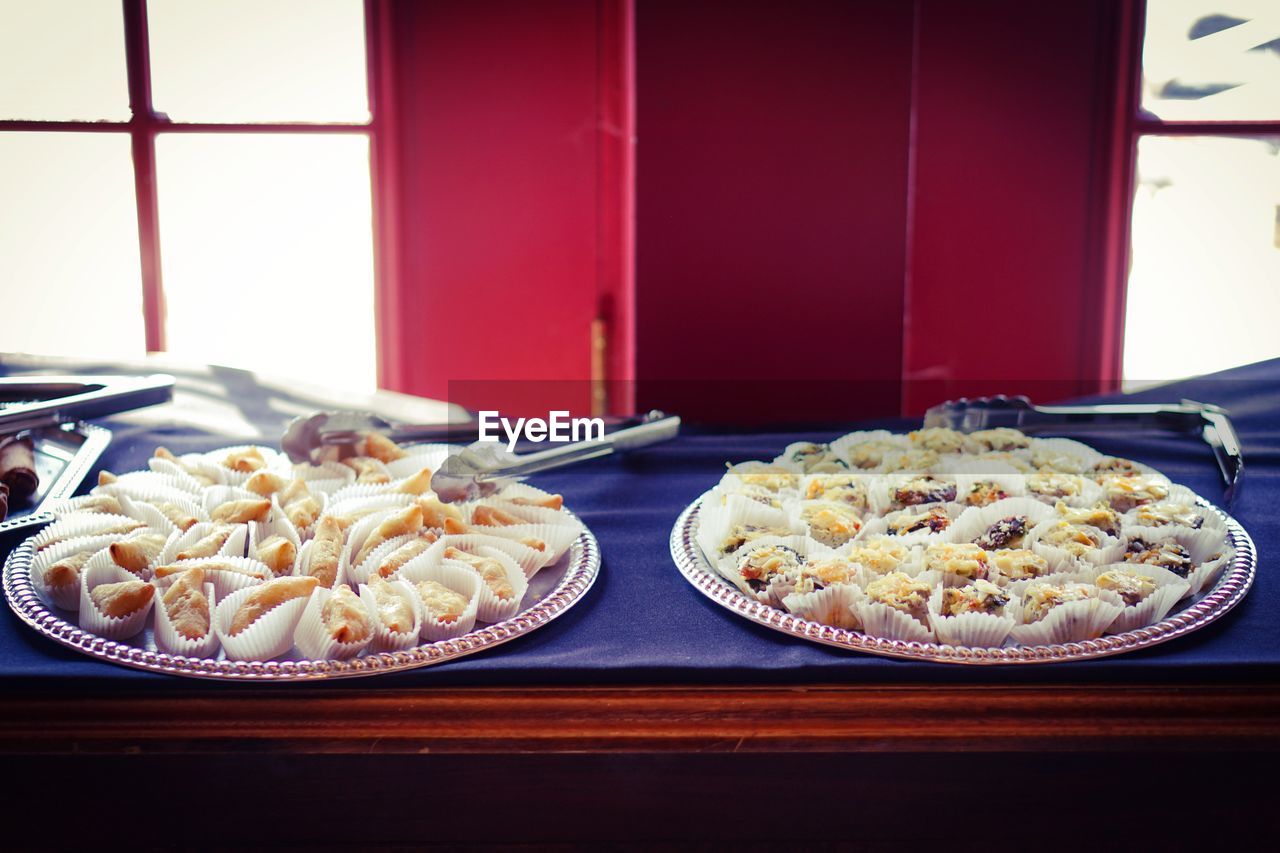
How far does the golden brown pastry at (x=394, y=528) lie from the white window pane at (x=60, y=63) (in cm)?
225

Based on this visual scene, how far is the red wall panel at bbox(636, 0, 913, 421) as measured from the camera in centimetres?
172

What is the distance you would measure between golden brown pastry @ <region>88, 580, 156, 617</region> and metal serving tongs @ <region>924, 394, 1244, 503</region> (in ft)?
2.79

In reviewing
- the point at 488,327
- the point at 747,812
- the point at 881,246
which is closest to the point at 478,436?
the point at 747,812

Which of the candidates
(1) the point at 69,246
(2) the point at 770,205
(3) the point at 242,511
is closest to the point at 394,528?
(3) the point at 242,511

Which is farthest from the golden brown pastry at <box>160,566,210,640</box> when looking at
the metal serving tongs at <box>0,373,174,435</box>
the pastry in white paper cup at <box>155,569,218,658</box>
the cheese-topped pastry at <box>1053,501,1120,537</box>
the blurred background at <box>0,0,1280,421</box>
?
the blurred background at <box>0,0,1280,421</box>

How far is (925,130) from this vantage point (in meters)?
2.45

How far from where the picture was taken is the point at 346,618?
0.66 m

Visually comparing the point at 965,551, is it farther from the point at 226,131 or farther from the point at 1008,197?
the point at 226,131

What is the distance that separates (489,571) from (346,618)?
128mm

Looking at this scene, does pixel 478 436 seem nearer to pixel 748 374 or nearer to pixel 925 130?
pixel 748 374

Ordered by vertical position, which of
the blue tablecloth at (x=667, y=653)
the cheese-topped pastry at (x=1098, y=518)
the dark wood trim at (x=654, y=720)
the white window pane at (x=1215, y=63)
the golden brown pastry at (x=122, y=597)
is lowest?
the dark wood trim at (x=654, y=720)

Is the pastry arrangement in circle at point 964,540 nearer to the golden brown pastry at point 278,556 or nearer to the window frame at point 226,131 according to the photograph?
the golden brown pastry at point 278,556

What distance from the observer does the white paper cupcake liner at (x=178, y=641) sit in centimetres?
65

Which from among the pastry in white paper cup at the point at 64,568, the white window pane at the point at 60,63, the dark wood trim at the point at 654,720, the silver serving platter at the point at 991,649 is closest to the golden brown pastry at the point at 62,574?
the pastry in white paper cup at the point at 64,568
